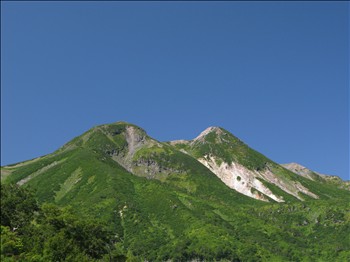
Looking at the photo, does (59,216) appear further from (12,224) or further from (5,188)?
(5,188)

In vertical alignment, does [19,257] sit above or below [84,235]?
below

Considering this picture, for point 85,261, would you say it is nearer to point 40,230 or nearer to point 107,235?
point 40,230

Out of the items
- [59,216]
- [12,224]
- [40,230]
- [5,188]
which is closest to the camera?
[5,188]

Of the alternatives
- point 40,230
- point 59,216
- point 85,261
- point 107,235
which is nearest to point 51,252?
point 85,261

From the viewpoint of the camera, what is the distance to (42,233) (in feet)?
292

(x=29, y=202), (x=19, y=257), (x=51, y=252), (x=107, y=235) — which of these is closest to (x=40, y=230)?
(x=29, y=202)

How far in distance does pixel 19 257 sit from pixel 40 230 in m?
20.5

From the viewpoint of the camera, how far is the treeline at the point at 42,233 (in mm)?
71562

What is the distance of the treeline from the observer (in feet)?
235

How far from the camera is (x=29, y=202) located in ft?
302

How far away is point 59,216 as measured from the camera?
97.5 meters

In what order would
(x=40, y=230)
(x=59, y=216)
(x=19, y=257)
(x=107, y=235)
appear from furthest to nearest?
(x=107, y=235) < (x=59, y=216) < (x=40, y=230) < (x=19, y=257)

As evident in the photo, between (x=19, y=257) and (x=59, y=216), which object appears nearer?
(x=19, y=257)

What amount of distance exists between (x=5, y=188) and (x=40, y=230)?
54.3 ft
